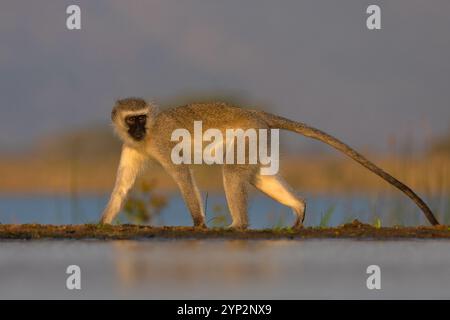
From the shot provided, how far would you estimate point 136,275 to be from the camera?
366 inches

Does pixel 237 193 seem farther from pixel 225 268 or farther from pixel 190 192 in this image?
pixel 225 268

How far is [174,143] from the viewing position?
14.5 metres

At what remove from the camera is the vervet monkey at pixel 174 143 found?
1422cm

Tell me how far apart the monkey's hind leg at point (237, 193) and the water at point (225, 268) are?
176 centimetres

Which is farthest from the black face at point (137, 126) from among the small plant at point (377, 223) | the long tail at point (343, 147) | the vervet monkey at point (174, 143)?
the small plant at point (377, 223)

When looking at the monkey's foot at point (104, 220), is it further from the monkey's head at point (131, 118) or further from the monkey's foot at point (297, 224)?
the monkey's foot at point (297, 224)

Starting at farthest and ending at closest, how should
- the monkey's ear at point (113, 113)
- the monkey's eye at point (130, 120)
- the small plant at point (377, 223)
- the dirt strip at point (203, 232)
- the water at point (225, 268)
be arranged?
the monkey's ear at point (113, 113)
the monkey's eye at point (130, 120)
the small plant at point (377, 223)
the dirt strip at point (203, 232)
the water at point (225, 268)

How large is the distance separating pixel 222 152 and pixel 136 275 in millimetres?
5006

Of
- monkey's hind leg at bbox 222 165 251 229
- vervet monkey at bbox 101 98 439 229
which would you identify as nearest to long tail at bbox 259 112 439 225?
vervet monkey at bbox 101 98 439 229

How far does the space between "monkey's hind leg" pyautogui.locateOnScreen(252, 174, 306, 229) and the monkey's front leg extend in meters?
1.83

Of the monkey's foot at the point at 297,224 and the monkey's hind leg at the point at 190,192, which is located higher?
the monkey's hind leg at the point at 190,192

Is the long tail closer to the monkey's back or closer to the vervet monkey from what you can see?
the vervet monkey

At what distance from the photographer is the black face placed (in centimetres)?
1451

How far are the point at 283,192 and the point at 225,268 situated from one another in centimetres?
476
